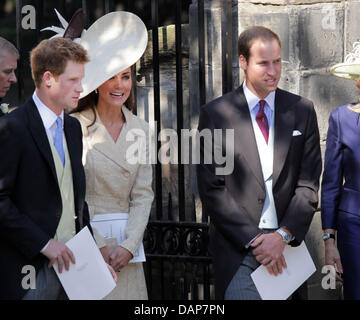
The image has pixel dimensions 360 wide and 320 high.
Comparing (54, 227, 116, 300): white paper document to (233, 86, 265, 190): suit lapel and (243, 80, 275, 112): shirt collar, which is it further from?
(243, 80, 275, 112): shirt collar

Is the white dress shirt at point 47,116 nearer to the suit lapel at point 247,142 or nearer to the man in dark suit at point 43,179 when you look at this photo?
the man in dark suit at point 43,179

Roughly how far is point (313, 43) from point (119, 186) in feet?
6.22

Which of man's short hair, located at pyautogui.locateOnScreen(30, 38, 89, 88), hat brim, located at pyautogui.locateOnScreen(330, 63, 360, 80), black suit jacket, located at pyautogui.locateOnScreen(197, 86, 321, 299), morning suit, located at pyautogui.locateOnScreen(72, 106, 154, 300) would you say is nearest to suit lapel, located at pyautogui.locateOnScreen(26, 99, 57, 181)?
man's short hair, located at pyautogui.locateOnScreen(30, 38, 89, 88)

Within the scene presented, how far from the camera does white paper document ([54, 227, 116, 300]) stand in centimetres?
352

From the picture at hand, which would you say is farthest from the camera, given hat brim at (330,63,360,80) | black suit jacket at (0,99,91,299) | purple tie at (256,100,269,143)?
hat brim at (330,63,360,80)

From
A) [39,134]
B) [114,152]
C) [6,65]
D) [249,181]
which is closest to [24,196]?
[39,134]

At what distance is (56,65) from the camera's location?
3.59 meters

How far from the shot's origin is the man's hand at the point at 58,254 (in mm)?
A: 3416

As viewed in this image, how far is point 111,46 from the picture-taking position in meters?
4.33

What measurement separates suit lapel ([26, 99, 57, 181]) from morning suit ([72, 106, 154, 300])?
0.61 m

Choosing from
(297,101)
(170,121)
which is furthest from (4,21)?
(297,101)

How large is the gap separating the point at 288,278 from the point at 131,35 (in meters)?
1.73

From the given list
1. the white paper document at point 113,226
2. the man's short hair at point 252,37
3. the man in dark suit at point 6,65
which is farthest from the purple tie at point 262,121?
the man in dark suit at point 6,65
